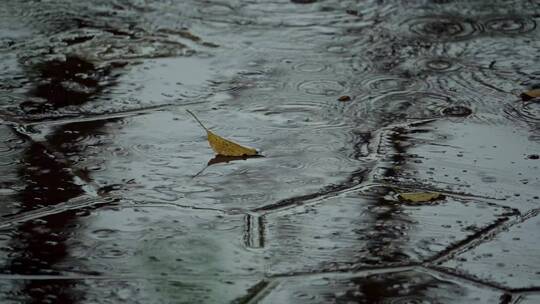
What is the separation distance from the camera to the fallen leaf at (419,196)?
9.93ft

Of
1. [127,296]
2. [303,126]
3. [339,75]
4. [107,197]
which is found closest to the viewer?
[127,296]

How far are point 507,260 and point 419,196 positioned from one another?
46 cm

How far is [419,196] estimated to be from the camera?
3043 mm

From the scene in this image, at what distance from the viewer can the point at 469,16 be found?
5141 millimetres

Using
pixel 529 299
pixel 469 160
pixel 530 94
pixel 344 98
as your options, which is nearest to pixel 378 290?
pixel 529 299

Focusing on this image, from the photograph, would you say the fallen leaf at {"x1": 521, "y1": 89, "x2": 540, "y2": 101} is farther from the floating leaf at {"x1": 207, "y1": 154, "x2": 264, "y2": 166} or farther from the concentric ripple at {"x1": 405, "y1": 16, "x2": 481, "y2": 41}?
the floating leaf at {"x1": 207, "y1": 154, "x2": 264, "y2": 166}

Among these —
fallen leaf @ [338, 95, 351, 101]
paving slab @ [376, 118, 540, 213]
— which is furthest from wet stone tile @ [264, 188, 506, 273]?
fallen leaf @ [338, 95, 351, 101]

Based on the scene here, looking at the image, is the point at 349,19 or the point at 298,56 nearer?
the point at 298,56

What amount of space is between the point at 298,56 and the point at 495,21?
1173 millimetres

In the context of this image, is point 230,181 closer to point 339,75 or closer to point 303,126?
point 303,126

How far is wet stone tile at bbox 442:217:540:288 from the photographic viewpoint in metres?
2.55

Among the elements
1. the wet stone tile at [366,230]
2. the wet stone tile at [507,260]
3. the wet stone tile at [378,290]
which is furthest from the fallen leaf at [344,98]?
the wet stone tile at [378,290]

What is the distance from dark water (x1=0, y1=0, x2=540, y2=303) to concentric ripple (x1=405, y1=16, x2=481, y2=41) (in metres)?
0.02

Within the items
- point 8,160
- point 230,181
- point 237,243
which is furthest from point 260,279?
point 8,160
